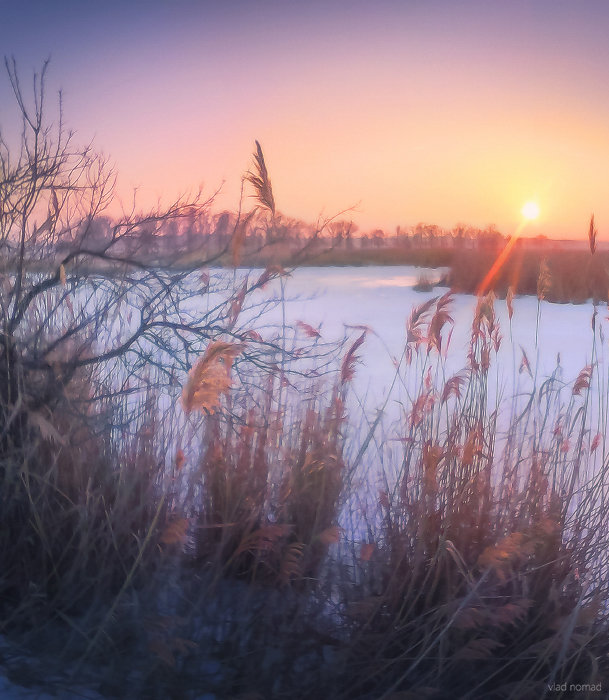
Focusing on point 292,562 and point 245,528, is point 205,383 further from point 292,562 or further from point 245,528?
point 245,528

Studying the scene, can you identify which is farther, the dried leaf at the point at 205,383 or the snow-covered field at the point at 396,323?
the snow-covered field at the point at 396,323

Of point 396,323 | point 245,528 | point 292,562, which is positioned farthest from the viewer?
point 396,323

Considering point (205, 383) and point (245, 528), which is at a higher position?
point (205, 383)

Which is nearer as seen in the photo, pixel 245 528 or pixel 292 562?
pixel 292 562

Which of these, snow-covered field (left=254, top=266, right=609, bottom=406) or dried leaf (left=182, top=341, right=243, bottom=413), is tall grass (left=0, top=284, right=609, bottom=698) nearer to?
dried leaf (left=182, top=341, right=243, bottom=413)

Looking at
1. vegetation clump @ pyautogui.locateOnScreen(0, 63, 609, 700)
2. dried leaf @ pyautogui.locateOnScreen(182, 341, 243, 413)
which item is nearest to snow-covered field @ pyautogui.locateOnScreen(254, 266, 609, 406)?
vegetation clump @ pyautogui.locateOnScreen(0, 63, 609, 700)

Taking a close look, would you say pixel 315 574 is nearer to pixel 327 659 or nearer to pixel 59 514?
pixel 327 659

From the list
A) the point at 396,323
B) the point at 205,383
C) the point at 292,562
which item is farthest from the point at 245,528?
the point at 396,323

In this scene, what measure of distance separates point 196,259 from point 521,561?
2.16 m

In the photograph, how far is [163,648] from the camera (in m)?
1.90

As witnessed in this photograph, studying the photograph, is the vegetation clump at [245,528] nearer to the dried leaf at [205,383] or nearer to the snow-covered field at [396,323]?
the dried leaf at [205,383]

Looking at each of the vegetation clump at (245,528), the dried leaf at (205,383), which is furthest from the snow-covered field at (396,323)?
the dried leaf at (205,383)

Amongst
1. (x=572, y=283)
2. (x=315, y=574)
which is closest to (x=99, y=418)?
(x=315, y=574)

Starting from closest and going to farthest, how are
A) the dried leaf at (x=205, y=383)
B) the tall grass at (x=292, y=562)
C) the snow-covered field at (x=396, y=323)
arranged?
the dried leaf at (x=205, y=383), the tall grass at (x=292, y=562), the snow-covered field at (x=396, y=323)
